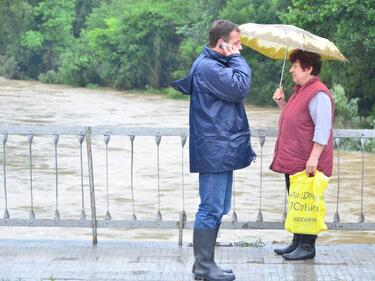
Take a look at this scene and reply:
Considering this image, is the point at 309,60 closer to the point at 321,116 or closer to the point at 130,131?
the point at 321,116

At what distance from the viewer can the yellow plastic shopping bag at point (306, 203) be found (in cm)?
693

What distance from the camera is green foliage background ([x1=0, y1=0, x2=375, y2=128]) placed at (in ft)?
87.6

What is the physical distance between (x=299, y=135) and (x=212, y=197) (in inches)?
37.0

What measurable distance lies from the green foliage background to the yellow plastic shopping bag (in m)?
18.5

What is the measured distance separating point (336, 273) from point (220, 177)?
1.16 metres

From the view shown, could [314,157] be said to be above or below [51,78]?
above

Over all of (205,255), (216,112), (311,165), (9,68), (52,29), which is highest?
(216,112)

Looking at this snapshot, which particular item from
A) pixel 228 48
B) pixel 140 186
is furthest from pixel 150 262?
pixel 140 186

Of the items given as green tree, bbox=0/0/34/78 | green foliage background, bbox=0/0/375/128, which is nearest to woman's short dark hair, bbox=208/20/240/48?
green foliage background, bbox=0/0/375/128

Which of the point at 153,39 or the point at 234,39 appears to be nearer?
the point at 234,39

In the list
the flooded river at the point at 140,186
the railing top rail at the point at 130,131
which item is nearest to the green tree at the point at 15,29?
the flooded river at the point at 140,186

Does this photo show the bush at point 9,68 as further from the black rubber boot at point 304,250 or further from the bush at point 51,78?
the black rubber boot at point 304,250

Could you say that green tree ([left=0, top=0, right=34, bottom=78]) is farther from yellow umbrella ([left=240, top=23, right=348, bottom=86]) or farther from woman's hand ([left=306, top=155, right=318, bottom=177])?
woman's hand ([left=306, top=155, right=318, bottom=177])

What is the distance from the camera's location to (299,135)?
6.96m
